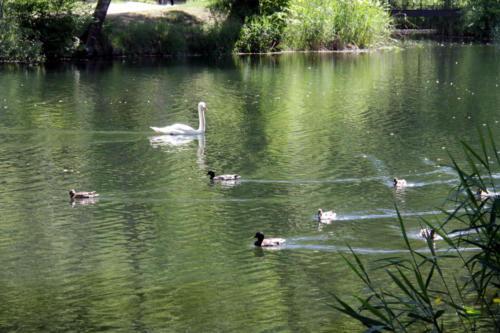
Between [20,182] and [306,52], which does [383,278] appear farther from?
[306,52]

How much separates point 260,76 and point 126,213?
2107 cm

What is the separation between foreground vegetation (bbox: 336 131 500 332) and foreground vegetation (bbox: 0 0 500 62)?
108ft

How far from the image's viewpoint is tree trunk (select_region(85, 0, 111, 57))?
42312mm

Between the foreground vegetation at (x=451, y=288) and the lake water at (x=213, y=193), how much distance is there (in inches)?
24.4

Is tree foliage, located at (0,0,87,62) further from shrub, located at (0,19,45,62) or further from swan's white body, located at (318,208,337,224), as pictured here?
swan's white body, located at (318,208,337,224)

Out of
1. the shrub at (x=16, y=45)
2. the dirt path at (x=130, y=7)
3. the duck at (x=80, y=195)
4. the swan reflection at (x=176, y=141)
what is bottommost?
the duck at (x=80, y=195)

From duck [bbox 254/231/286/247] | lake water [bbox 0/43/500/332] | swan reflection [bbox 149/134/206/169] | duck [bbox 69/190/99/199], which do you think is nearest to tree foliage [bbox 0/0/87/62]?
lake water [bbox 0/43/500/332]

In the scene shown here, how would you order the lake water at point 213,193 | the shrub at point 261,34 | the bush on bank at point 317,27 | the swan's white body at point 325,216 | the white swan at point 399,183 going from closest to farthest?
the lake water at point 213,193
the swan's white body at point 325,216
the white swan at point 399,183
the bush on bank at point 317,27
the shrub at point 261,34

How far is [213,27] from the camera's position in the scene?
150 feet

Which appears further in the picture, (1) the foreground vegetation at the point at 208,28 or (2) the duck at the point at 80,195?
(1) the foreground vegetation at the point at 208,28

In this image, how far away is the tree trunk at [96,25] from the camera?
42.3 meters

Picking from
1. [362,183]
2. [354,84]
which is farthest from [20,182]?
[354,84]

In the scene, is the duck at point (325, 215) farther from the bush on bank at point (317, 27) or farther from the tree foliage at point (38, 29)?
the bush on bank at point (317, 27)

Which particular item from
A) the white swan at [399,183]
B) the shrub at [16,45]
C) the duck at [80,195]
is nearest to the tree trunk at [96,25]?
the shrub at [16,45]
